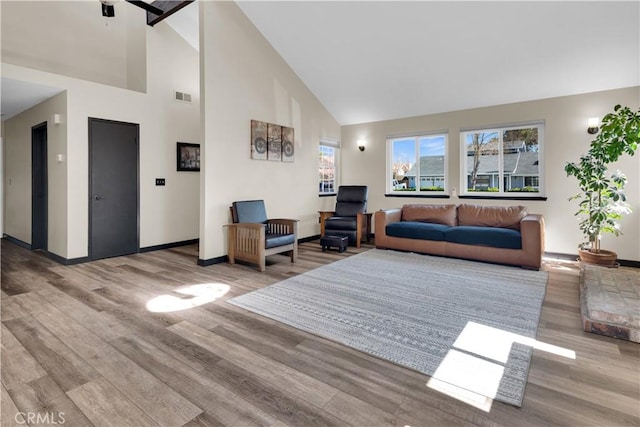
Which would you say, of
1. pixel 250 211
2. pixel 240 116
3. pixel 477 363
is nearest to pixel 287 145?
pixel 240 116

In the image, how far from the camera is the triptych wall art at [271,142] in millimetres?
5133

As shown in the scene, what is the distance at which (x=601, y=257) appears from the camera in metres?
4.32

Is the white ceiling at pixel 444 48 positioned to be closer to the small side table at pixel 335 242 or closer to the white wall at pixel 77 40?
the white wall at pixel 77 40

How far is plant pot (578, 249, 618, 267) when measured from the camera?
14.1ft

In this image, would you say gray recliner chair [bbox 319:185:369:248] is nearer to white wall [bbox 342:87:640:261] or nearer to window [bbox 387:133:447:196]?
window [bbox 387:133:447:196]

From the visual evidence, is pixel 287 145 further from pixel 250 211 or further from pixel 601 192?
pixel 601 192

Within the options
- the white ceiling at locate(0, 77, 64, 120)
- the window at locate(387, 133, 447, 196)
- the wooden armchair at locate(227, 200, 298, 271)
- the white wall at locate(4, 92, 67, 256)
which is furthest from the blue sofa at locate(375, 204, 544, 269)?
the white ceiling at locate(0, 77, 64, 120)

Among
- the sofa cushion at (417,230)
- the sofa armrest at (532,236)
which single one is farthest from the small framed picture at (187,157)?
the sofa armrest at (532,236)

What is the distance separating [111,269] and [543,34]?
6342mm

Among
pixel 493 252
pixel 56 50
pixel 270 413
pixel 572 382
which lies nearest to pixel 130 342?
pixel 270 413

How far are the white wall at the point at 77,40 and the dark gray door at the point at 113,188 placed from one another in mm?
1102

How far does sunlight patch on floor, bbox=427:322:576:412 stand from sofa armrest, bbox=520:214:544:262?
2274mm

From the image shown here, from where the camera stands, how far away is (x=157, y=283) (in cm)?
372

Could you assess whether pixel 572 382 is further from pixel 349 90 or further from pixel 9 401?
pixel 349 90
